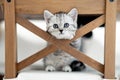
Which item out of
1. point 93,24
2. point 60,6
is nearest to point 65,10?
point 60,6

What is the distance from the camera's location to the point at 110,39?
937 millimetres

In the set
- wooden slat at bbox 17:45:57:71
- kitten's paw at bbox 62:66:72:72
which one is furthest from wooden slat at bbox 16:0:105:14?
kitten's paw at bbox 62:66:72:72

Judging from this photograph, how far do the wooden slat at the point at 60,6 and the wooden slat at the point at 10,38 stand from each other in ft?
0.12

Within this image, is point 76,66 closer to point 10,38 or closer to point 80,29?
point 80,29

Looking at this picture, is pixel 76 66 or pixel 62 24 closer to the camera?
pixel 62 24

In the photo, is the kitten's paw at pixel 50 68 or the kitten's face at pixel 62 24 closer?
the kitten's face at pixel 62 24

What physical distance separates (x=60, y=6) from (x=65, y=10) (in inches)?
1.0

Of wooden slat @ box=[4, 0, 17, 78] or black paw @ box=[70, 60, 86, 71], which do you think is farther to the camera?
black paw @ box=[70, 60, 86, 71]

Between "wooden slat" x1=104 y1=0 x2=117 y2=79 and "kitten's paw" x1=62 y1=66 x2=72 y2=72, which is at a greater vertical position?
"wooden slat" x1=104 y1=0 x2=117 y2=79

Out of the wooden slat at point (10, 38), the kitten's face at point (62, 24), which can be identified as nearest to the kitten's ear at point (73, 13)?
the kitten's face at point (62, 24)

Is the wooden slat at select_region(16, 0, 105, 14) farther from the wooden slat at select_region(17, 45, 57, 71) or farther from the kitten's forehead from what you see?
the wooden slat at select_region(17, 45, 57, 71)

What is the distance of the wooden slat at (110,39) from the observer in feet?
3.03

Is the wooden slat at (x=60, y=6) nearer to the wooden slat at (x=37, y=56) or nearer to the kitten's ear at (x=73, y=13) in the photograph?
the kitten's ear at (x=73, y=13)

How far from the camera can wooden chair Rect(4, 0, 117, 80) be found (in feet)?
3.06
